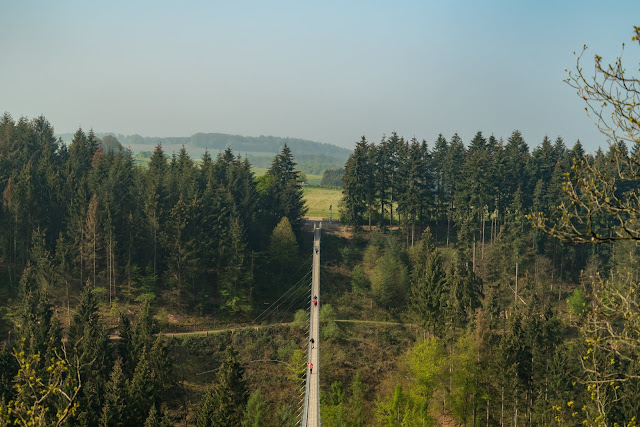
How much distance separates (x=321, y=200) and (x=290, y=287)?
47818mm

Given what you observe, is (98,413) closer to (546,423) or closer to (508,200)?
(546,423)

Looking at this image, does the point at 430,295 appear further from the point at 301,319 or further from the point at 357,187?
the point at 357,187

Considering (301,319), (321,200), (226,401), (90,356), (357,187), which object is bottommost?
(226,401)

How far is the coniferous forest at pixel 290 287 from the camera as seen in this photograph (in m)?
48.7

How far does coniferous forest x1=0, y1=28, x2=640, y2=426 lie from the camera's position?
160ft

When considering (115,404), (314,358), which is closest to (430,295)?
(314,358)

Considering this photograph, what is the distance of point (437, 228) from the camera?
88.4 m

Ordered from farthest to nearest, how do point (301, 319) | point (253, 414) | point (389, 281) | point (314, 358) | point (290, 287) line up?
point (290, 287), point (389, 281), point (301, 319), point (314, 358), point (253, 414)

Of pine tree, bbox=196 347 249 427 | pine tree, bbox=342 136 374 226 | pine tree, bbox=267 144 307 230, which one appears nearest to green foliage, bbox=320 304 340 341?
pine tree, bbox=196 347 249 427

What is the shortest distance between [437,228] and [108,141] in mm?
138443

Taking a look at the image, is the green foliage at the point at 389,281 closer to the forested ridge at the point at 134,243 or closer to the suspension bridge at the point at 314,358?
the suspension bridge at the point at 314,358

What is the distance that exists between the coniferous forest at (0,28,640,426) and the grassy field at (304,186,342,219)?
12913 millimetres

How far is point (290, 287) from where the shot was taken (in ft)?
254

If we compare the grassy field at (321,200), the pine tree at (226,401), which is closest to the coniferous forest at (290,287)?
the pine tree at (226,401)
